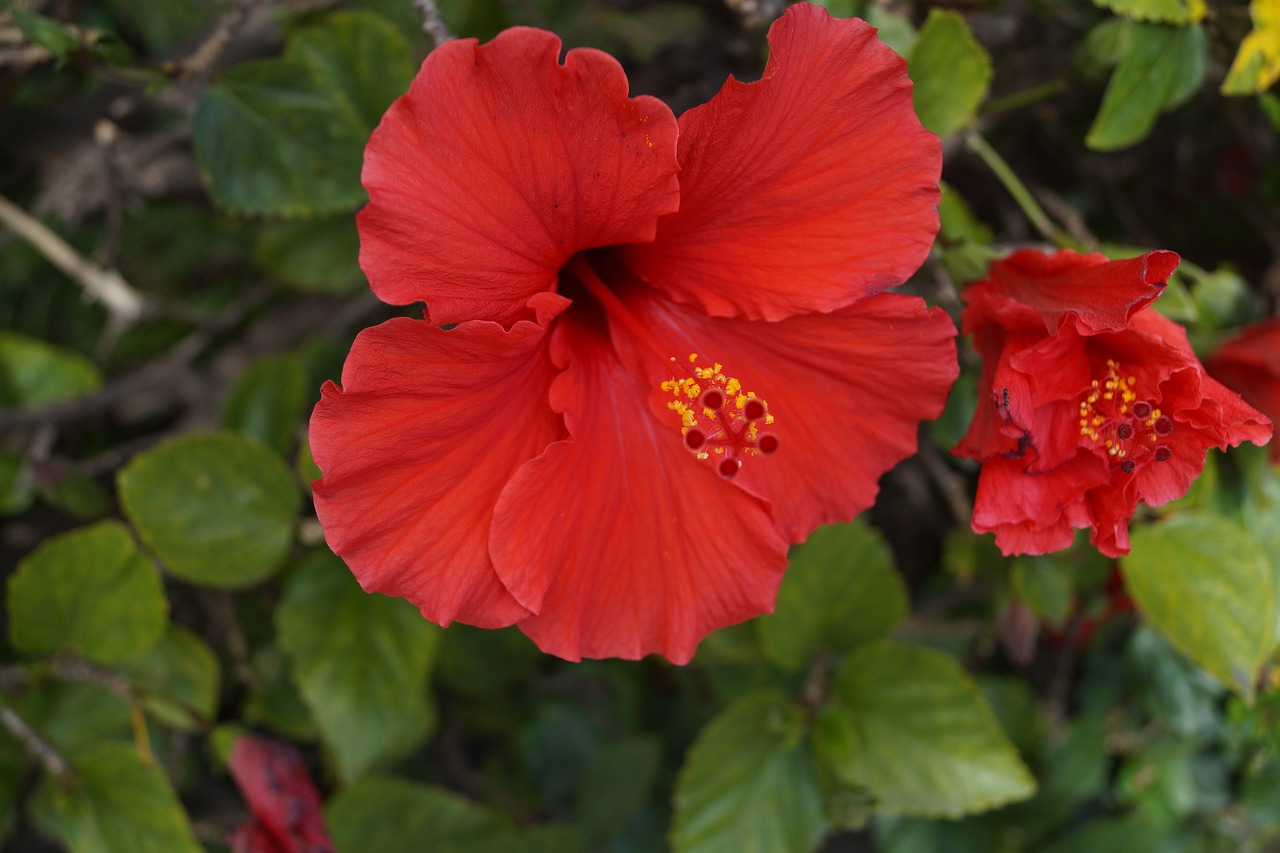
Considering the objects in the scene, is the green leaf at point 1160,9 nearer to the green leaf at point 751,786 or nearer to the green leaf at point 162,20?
the green leaf at point 751,786

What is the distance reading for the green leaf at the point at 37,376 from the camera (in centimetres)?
→ 162

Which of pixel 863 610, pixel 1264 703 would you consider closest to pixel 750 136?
pixel 863 610

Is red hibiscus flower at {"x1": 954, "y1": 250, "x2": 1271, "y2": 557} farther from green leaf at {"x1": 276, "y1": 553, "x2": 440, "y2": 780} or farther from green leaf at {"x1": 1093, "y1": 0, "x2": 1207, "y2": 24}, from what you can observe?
green leaf at {"x1": 276, "y1": 553, "x2": 440, "y2": 780}

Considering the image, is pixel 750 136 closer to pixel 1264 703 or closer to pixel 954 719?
pixel 954 719

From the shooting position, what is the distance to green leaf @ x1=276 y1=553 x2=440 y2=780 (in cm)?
137

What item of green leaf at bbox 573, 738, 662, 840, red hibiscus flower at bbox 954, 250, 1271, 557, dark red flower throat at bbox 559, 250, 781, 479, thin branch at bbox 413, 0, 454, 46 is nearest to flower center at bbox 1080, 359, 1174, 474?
red hibiscus flower at bbox 954, 250, 1271, 557

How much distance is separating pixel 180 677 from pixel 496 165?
1.08 metres

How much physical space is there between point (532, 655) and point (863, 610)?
0.64 m

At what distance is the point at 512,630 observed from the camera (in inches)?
65.9

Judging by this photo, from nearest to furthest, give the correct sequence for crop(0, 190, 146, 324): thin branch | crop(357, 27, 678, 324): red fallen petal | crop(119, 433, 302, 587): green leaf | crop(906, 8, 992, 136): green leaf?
crop(357, 27, 678, 324): red fallen petal
crop(906, 8, 992, 136): green leaf
crop(119, 433, 302, 587): green leaf
crop(0, 190, 146, 324): thin branch

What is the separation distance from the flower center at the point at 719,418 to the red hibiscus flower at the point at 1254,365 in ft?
1.94

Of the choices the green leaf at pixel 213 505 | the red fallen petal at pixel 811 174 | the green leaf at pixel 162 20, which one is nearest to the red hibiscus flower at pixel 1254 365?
the red fallen petal at pixel 811 174

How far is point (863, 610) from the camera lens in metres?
1.47

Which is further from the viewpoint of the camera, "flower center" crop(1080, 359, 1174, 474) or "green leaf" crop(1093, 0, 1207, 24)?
"green leaf" crop(1093, 0, 1207, 24)
